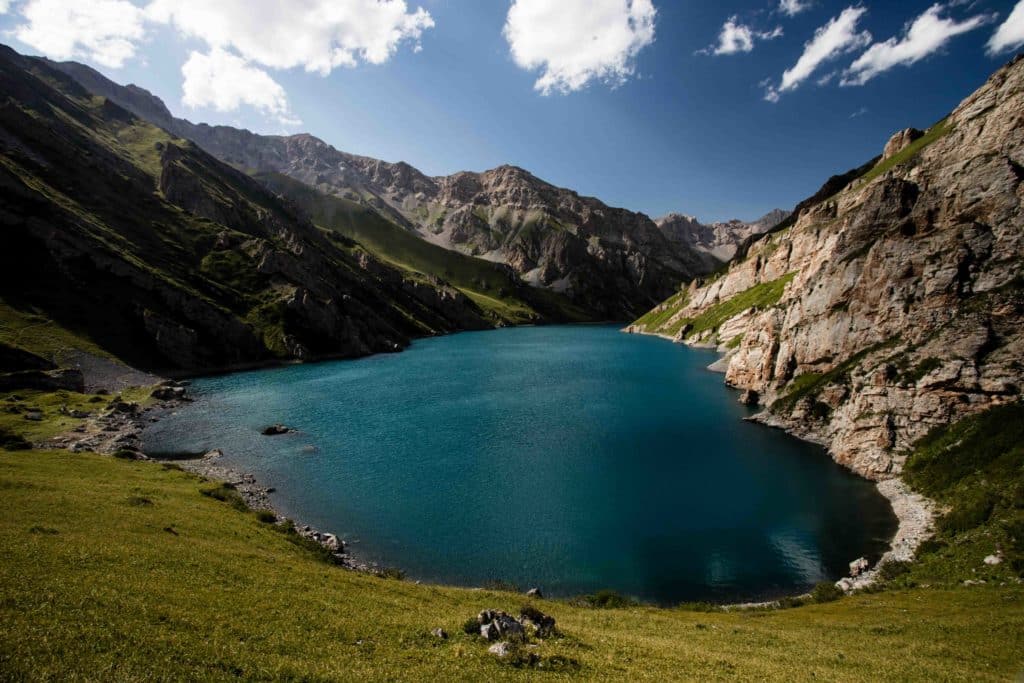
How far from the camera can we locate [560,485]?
59.1 meters

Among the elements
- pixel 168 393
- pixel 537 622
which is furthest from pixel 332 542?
pixel 168 393

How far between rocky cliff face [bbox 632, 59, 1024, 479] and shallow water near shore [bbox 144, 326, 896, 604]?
8.03 metres

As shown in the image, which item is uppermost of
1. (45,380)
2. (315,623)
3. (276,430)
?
(315,623)

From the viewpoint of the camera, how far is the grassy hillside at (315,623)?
54.8 ft

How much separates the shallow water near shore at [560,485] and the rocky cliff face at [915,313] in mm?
8034

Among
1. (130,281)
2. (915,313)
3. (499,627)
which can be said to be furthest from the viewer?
(130,281)

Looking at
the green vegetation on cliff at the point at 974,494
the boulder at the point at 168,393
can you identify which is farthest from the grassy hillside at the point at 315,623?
the boulder at the point at 168,393

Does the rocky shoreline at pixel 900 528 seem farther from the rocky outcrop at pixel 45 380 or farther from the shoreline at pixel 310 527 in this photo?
the rocky outcrop at pixel 45 380

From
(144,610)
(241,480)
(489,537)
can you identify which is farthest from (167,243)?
(144,610)

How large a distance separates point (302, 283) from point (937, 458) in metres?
199

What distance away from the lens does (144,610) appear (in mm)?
19047

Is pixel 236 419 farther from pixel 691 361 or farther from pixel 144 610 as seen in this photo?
pixel 691 361

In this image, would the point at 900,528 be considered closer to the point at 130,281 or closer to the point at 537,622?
the point at 537,622

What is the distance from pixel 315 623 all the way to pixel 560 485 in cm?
4016
